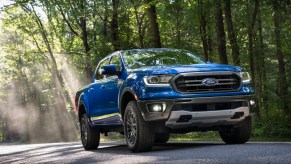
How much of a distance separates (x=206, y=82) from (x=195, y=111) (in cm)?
57

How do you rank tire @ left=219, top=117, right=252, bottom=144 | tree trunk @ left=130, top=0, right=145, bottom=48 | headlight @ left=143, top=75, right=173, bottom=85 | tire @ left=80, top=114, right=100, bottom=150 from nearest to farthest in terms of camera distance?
headlight @ left=143, top=75, right=173, bottom=85
tire @ left=219, top=117, right=252, bottom=144
tire @ left=80, top=114, right=100, bottom=150
tree trunk @ left=130, top=0, right=145, bottom=48

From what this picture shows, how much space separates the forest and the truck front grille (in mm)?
6409

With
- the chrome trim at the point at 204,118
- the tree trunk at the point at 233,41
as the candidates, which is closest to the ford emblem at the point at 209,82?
the chrome trim at the point at 204,118

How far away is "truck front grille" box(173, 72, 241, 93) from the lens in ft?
28.8

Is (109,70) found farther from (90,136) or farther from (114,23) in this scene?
(114,23)

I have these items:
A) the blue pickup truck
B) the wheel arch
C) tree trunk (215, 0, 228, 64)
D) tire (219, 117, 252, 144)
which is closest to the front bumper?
the blue pickup truck

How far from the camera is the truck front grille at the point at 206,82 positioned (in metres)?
8.79

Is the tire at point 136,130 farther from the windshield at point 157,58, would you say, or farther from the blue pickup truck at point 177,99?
the windshield at point 157,58

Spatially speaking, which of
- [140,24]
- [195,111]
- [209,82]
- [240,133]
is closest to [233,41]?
[140,24]

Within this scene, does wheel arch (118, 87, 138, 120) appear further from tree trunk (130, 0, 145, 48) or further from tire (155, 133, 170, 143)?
tree trunk (130, 0, 145, 48)

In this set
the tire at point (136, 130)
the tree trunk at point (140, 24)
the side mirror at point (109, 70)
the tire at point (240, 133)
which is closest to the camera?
the tire at point (136, 130)

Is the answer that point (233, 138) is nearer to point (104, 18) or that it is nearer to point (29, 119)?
point (104, 18)

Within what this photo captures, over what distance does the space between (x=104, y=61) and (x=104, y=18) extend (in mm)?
16156

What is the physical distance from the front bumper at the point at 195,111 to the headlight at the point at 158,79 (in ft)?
1.01
